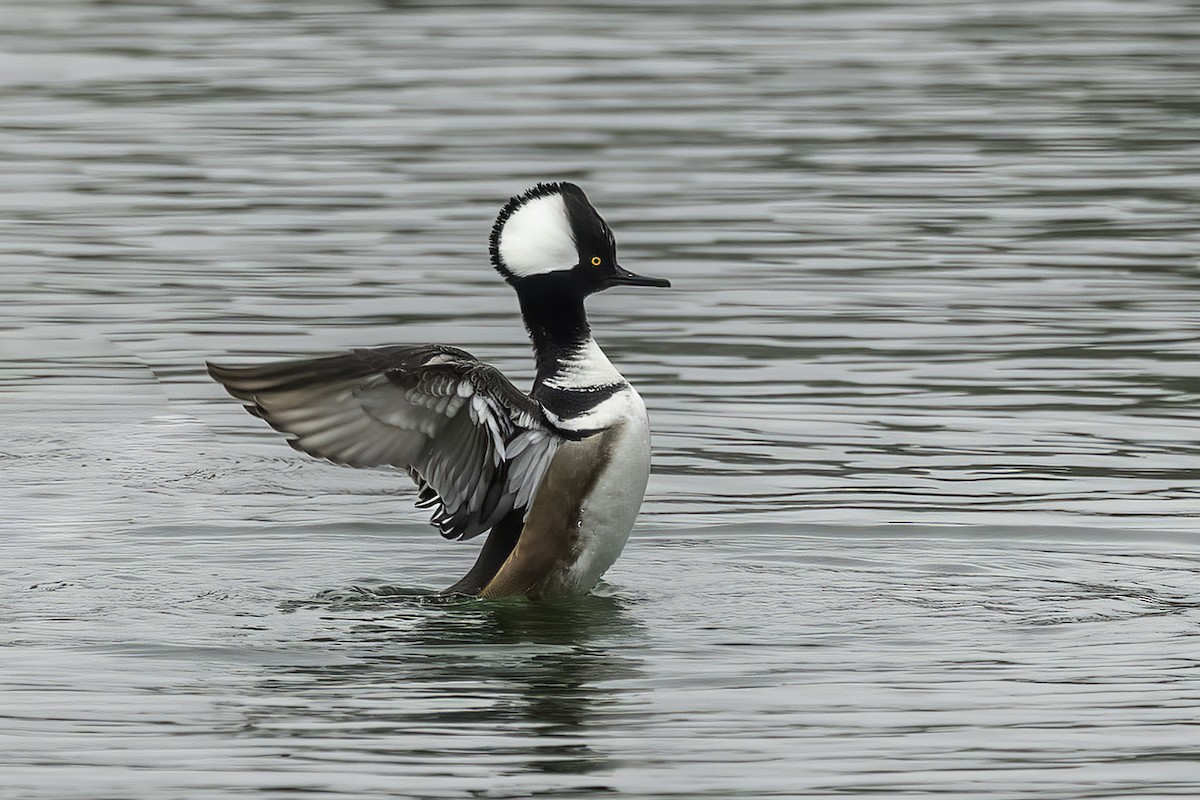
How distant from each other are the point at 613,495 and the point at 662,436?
2.84 metres

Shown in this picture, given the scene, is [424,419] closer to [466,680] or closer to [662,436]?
[466,680]

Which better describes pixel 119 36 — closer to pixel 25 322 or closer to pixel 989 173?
pixel 989 173

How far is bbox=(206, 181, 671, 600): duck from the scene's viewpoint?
7.67 meters

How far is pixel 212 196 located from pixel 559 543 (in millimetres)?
9304

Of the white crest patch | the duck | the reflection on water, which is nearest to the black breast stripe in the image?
the duck

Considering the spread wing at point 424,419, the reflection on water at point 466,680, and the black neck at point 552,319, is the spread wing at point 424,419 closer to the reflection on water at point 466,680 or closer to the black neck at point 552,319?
the black neck at point 552,319

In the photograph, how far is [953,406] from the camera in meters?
11.2

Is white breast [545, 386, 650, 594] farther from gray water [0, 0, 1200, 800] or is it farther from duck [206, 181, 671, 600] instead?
gray water [0, 0, 1200, 800]

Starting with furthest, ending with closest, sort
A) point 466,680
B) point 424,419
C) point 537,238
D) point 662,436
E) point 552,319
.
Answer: point 662,436 → point 552,319 → point 537,238 → point 424,419 → point 466,680

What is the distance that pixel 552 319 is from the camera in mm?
8047

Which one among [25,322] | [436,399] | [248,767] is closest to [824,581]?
[436,399]

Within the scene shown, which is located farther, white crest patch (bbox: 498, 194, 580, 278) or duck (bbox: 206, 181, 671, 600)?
white crest patch (bbox: 498, 194, 580, 278)

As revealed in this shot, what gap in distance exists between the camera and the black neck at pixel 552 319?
26.3 ft

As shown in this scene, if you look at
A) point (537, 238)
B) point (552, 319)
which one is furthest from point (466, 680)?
point (537, 238)
